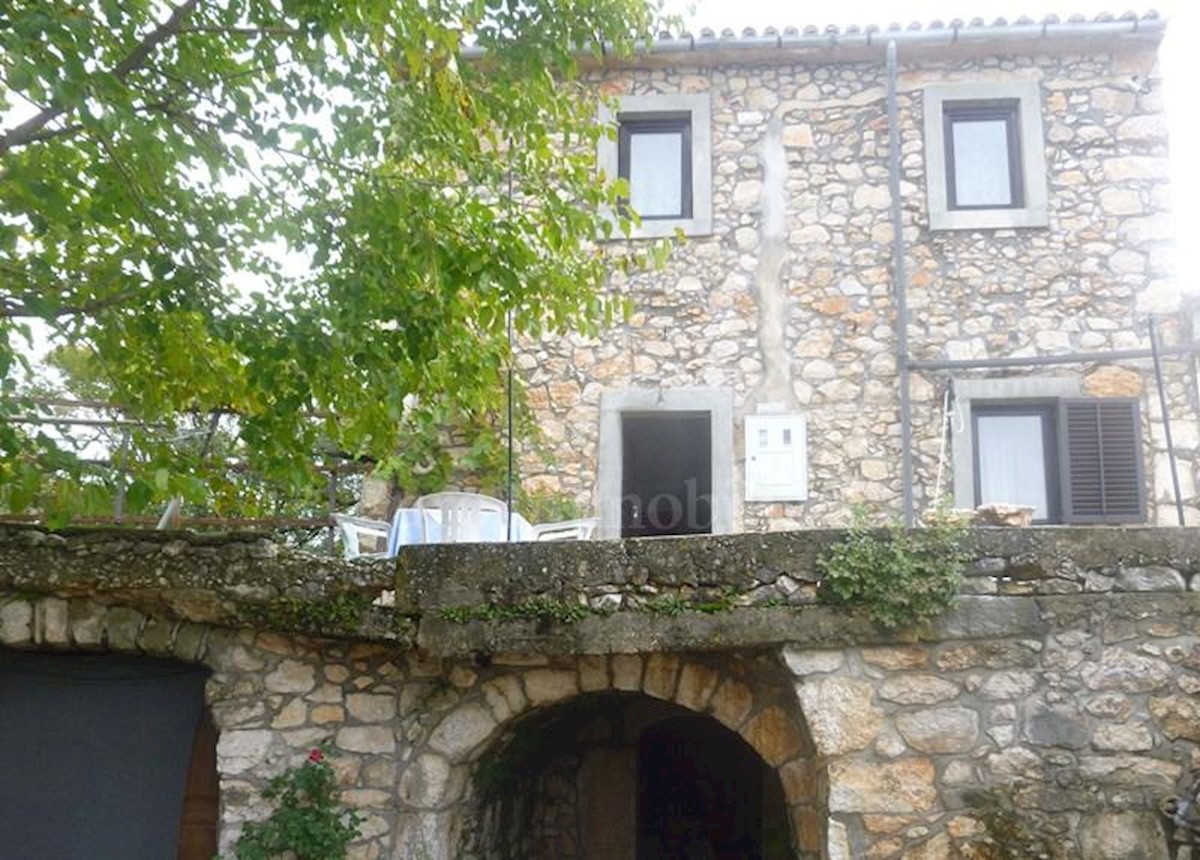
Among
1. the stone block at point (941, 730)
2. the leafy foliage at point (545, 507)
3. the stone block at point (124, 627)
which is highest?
the leafy foliage at point (545, 507)

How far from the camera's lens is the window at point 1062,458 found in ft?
24.9

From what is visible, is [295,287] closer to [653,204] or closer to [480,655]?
[480,655]

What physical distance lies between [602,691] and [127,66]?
10.8 ft

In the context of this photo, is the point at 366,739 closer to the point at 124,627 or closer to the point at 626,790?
the point at 124,627

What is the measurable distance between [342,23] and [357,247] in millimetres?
985

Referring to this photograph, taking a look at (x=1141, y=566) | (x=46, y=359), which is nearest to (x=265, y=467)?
(x=1141, y=566)

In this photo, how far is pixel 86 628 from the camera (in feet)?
18.0

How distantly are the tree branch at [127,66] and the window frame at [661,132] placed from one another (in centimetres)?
415

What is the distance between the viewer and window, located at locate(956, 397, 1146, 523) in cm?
760

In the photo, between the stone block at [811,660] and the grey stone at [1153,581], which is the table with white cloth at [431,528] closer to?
the stone block at [811,660]

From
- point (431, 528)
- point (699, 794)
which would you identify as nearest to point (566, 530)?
point (431, 528)

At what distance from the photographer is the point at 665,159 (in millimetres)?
8508

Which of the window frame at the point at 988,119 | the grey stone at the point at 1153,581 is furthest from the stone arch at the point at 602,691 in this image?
the window frame at the point at 988,119

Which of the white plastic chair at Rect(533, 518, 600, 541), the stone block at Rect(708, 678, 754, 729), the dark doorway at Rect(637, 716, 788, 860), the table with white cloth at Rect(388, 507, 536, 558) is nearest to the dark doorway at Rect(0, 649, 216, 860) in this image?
the table with white cloth at Rect(388, 507, 536, 558)
